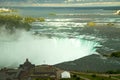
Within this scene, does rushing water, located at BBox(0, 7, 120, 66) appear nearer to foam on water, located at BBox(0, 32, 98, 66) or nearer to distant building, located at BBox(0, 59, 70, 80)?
foam on water, located at BBox(0, 32, 98, 66)

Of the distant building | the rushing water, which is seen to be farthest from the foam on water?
the distant building

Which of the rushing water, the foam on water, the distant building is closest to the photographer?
the distant building

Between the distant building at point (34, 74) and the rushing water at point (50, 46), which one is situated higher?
the rushing water at point (50, 46)

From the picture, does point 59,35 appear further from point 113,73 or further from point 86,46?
point 113,73

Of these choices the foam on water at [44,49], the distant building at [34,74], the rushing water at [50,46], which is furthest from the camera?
the rushing water at [50,46]

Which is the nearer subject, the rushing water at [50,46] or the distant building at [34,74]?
the distant building at [34,74]

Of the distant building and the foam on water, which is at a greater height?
the foam on water

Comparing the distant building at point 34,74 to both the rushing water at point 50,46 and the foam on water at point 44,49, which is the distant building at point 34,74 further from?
the rushing water at point 50,46

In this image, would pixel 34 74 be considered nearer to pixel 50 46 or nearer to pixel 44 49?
pixel 44 49

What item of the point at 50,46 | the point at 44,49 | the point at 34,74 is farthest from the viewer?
the point at 50,46

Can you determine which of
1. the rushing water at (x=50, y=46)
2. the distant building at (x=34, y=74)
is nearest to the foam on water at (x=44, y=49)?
the rushing water at (x=50, y=46)

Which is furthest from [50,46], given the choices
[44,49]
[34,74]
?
[34,74]
